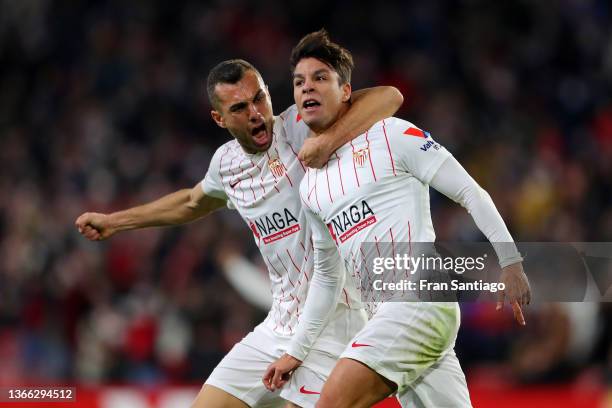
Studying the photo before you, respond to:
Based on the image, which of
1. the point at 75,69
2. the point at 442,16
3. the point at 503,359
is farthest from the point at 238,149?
the point at 75,69

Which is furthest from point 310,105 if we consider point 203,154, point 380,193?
point 203,154

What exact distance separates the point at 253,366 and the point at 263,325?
0.25m

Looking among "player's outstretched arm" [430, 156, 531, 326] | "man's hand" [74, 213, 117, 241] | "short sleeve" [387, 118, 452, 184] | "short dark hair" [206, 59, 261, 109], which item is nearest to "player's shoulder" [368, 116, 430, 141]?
"short sleeve" [387, 118, 452, 184]

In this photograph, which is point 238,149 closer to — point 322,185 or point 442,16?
point 322,185

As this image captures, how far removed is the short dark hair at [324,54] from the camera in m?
4.52

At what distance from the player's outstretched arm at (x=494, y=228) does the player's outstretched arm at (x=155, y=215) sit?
5.63ft

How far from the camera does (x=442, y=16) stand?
1277cm

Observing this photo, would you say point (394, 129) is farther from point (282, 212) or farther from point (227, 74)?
point (227, 74)

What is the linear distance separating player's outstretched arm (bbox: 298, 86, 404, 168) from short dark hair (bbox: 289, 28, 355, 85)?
172mm

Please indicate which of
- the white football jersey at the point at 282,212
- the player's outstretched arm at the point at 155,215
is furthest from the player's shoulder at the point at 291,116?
the player's outstretched arm at the point at 155,215

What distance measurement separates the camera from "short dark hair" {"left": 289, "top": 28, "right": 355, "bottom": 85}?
178 inches

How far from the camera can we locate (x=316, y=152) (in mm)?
4477

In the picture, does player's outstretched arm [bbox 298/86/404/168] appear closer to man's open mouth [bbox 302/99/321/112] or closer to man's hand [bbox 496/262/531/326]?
man's open mouth [bbox 302/99/321/112]

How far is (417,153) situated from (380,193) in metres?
0.24
